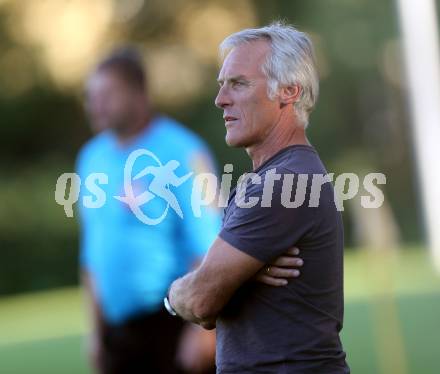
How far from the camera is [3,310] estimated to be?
779 inches

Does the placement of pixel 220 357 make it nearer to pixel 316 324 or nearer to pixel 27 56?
pixel 316 324

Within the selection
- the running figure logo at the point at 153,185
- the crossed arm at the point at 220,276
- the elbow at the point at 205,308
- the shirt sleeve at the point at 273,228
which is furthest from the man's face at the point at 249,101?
the running figure logo at the point at 153,185

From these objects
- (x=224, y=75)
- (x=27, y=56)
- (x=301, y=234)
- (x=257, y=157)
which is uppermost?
(x=27, y=56)

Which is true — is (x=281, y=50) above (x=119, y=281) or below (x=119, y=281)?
above

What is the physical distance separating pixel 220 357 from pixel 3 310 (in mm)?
16523

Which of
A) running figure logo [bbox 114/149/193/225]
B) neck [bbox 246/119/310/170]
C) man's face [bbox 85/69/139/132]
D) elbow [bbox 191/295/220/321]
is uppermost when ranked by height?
man's face [bbox 85/69/139/132]

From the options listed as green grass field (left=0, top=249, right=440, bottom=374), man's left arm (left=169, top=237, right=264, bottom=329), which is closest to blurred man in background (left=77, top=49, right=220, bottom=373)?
man's left arm (left=169, top=237, right=264, bottom=329)

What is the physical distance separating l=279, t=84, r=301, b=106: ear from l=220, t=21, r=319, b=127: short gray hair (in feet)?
0.04

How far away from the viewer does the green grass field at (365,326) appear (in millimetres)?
11002

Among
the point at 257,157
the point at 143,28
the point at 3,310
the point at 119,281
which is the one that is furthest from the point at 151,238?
the point at 143,28

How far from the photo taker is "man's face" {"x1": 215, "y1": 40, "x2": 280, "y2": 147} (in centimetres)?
381

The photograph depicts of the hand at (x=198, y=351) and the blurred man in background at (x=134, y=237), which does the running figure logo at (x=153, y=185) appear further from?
the hand at (x=198, y=351)

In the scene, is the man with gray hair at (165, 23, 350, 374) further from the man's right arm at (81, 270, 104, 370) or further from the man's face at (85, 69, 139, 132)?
the man's right arm at (81, 270, 104, 370)

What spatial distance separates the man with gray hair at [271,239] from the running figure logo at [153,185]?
1.97 meters
